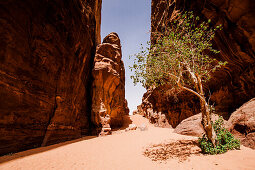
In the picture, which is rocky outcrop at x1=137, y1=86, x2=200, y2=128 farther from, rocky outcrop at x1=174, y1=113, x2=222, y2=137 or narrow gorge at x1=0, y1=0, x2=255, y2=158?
rocky outcrop at x1=174, y1=113, x2=222, y2=137

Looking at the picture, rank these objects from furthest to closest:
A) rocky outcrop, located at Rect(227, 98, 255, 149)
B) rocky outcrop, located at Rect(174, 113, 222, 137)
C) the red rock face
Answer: rocky outcrop, located at Rect(174, 113, 222, 137)
the red rock face
rocky outcrop, located at Rect(227, 98, 255, 149)

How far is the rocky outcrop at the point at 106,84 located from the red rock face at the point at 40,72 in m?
2.71

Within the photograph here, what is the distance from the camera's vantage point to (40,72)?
34.1 feet

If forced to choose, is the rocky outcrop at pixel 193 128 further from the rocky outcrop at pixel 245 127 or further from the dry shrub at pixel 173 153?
the dry shrub at pixel 173 153

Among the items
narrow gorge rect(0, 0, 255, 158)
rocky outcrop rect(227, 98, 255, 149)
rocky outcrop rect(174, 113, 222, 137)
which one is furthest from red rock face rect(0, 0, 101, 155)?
rocky outcrop rect(227, 98, 255, 149)

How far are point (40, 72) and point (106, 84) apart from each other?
34.0 ft

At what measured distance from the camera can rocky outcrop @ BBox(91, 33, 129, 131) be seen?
60.5 feet

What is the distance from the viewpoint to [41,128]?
10234 mm

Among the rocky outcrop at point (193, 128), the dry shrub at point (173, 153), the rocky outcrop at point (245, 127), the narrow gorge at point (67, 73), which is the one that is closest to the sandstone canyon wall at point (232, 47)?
the narrow gorge at point (67, 73)

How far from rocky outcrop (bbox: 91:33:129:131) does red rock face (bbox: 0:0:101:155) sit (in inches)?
107

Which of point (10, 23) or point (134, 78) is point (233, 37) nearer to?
point (134, 78)

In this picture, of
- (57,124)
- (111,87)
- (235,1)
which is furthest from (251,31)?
(57,124)

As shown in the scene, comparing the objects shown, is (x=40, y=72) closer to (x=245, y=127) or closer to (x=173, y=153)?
(x=173, y=153)

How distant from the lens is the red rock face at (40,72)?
7.94 meters
